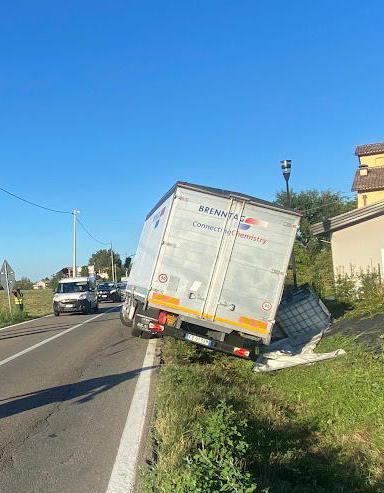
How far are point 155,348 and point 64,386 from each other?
4101mm

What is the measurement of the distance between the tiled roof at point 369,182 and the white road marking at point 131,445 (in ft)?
122

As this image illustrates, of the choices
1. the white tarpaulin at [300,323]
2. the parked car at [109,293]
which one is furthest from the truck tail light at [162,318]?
the parked car at [109,293]

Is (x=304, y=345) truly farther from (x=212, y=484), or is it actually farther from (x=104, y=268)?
(x=104, y=268)

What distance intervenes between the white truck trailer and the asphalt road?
1.40 m

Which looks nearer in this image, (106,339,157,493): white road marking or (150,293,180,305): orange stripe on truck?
(106,339,157,493): white road marking

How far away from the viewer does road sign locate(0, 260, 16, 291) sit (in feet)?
83.8

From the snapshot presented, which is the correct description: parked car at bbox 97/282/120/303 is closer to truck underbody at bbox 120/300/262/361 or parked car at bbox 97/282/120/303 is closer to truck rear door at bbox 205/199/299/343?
truck underbody at bbox 120/300/262/361

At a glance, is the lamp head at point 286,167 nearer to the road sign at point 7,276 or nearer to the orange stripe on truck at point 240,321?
the orange stripe on truck at point 240,321

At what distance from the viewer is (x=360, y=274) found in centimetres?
1811

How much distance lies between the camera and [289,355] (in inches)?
446

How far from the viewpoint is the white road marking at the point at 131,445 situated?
4770mm

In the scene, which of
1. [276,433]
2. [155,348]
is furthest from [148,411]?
[155,348]

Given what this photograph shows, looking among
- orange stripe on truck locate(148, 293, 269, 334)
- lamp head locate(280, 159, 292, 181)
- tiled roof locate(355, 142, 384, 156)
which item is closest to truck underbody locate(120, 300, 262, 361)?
orange stripe on truck locate(148, 293, 269, 334)

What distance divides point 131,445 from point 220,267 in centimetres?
517
